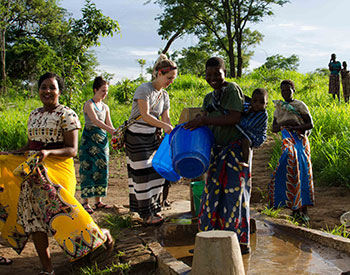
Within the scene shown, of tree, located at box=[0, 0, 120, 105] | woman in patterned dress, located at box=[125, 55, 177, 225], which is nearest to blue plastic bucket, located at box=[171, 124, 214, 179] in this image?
woman in patterned dress, located at box=[125, 55, 177, 225]

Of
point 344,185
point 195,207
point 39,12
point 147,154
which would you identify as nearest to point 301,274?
point 195,207

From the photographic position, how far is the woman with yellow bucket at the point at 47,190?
9.89 ft

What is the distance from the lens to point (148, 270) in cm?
324

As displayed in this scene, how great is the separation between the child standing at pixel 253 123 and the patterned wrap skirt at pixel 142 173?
135 cm

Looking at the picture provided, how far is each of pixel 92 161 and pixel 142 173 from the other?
1241 millimetres

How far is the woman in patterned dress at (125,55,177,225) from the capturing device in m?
4.04

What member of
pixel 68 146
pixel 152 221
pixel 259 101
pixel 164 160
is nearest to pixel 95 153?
pixel 152 221

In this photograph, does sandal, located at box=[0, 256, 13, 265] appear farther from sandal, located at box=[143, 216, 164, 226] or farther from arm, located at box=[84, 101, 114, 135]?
arm, located at box=[84, 101, 114, 135]

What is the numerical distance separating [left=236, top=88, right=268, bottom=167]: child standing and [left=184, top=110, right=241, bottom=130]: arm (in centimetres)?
10

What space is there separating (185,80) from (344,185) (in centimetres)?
1178

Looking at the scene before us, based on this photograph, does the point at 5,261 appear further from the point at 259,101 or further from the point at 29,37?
the point at 29,37

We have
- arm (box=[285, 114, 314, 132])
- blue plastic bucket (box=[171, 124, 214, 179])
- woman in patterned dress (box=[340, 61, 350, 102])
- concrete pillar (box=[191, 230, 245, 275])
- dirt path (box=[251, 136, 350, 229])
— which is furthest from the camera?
woman in patterned dress (box=[340, 61, 350, 102])

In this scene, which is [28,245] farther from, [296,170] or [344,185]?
[344,185]

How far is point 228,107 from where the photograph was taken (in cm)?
299
